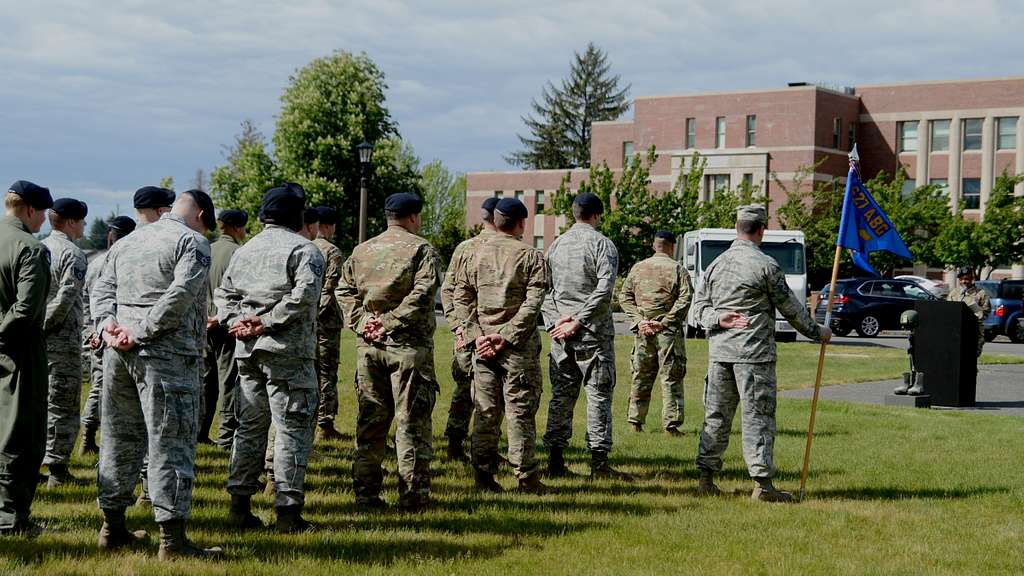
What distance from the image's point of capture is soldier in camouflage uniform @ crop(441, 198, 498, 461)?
8.79 m

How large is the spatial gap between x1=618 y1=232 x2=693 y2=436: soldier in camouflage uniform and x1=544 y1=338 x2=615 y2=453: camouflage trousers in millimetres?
2754

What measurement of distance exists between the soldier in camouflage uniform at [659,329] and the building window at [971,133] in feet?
195

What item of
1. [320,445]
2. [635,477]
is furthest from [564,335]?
[320,445]

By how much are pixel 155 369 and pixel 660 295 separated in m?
6.77

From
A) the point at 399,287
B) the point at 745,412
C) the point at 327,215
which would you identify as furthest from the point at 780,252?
the point at 399,287

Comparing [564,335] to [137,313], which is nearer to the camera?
[137,313]

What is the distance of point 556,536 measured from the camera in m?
6.74

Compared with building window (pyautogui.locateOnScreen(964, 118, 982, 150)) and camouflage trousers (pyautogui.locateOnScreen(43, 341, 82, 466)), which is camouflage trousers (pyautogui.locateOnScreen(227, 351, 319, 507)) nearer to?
camouflage trousers (pyautogui.locateOnScreen(43, 341, 82, 466))

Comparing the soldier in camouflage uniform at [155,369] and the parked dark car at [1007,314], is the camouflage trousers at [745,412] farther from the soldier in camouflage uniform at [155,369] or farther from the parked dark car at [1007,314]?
the parked dark car at [1007,314]

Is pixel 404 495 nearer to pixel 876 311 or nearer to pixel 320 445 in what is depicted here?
pixel 320 445

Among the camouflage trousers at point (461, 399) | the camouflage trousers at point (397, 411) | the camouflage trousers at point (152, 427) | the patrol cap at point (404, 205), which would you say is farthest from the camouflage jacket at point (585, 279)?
the camouflage trousers at point (152, 427)

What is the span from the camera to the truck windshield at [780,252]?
2858 centimetres

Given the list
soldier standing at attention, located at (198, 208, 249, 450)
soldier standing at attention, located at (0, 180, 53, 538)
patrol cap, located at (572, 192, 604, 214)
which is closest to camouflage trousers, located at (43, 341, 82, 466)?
soldier standing at attention, located at (198, 208, 249, 450)

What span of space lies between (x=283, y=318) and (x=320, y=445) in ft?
12.9
